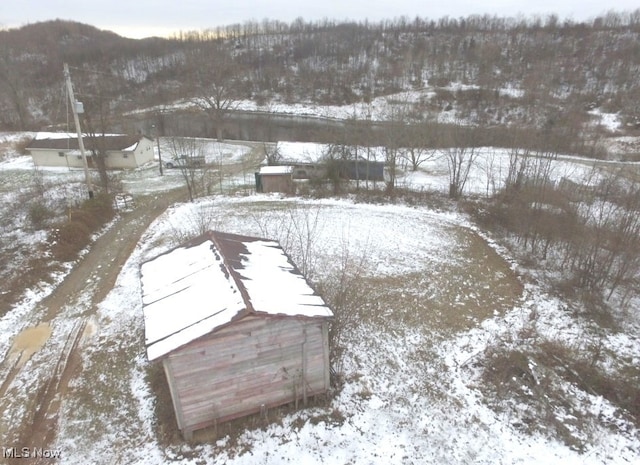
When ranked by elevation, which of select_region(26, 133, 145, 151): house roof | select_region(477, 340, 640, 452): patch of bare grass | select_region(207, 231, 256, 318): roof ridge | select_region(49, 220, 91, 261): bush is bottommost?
select_region(477, 340, 640, 452): patch of bare grass

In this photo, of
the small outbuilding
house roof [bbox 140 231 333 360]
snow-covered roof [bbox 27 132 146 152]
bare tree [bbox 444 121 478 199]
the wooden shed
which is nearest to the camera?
the wooden shed

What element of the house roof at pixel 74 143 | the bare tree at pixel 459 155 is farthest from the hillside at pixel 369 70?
the house roof at pixel 74 143

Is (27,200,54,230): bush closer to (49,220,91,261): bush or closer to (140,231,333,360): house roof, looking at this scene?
(49,220,91,261): bush

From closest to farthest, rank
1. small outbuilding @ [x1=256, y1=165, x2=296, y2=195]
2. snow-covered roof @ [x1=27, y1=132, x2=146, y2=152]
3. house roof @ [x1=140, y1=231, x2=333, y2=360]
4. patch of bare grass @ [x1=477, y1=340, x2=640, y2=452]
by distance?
house roof @ [x1=140, y1=231, x2=333, y2=360], patch of bare grass @ [x1=477, y1=340, x2=640, y2=452], small outbuilding @ [x1=256, y1=165, x2=296, y2=195], snow-covered roof @ [x1=27, y1=132, x2=146, y2=152]

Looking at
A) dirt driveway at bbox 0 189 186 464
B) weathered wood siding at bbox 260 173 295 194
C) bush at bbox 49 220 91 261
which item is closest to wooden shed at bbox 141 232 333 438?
dirt driveway at bbox 0 189 186 464

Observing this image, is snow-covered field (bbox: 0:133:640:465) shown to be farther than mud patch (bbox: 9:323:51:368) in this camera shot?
No

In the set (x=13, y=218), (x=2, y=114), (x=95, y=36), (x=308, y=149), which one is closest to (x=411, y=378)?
(x=13, y=218)

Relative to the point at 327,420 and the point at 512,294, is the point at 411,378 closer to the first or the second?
the point at 327,420
